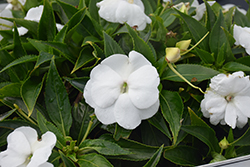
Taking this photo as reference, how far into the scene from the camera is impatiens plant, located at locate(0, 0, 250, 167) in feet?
1.34

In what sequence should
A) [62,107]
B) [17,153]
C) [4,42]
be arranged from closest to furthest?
[17,153] → [62,107] → [4,42]

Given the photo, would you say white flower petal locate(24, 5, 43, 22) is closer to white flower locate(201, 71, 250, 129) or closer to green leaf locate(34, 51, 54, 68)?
green leaf locate(34, 51, 54, 68)

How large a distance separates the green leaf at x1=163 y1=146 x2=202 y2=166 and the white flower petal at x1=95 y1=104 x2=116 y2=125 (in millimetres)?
140

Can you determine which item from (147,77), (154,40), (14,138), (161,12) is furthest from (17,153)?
(161,12)

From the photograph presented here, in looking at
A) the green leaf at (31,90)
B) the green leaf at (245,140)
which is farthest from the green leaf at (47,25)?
the green leaf at (245,140)

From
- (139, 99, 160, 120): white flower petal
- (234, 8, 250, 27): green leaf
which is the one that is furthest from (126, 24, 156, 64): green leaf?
(234, 8, 250, 27): green leaf

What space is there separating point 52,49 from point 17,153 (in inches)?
9.1

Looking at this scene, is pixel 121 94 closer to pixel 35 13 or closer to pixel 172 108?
pixel 172 108

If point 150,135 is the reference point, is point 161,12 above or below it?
above

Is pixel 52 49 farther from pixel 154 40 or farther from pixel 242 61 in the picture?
pixel 242 61

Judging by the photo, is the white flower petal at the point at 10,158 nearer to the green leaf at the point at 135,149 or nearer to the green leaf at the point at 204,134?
the green leaf at the point at 135,149

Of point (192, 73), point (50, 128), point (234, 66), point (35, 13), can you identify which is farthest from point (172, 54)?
point (35, 13)

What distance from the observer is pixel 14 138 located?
0.38m

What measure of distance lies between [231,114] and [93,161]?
11.1 inches
